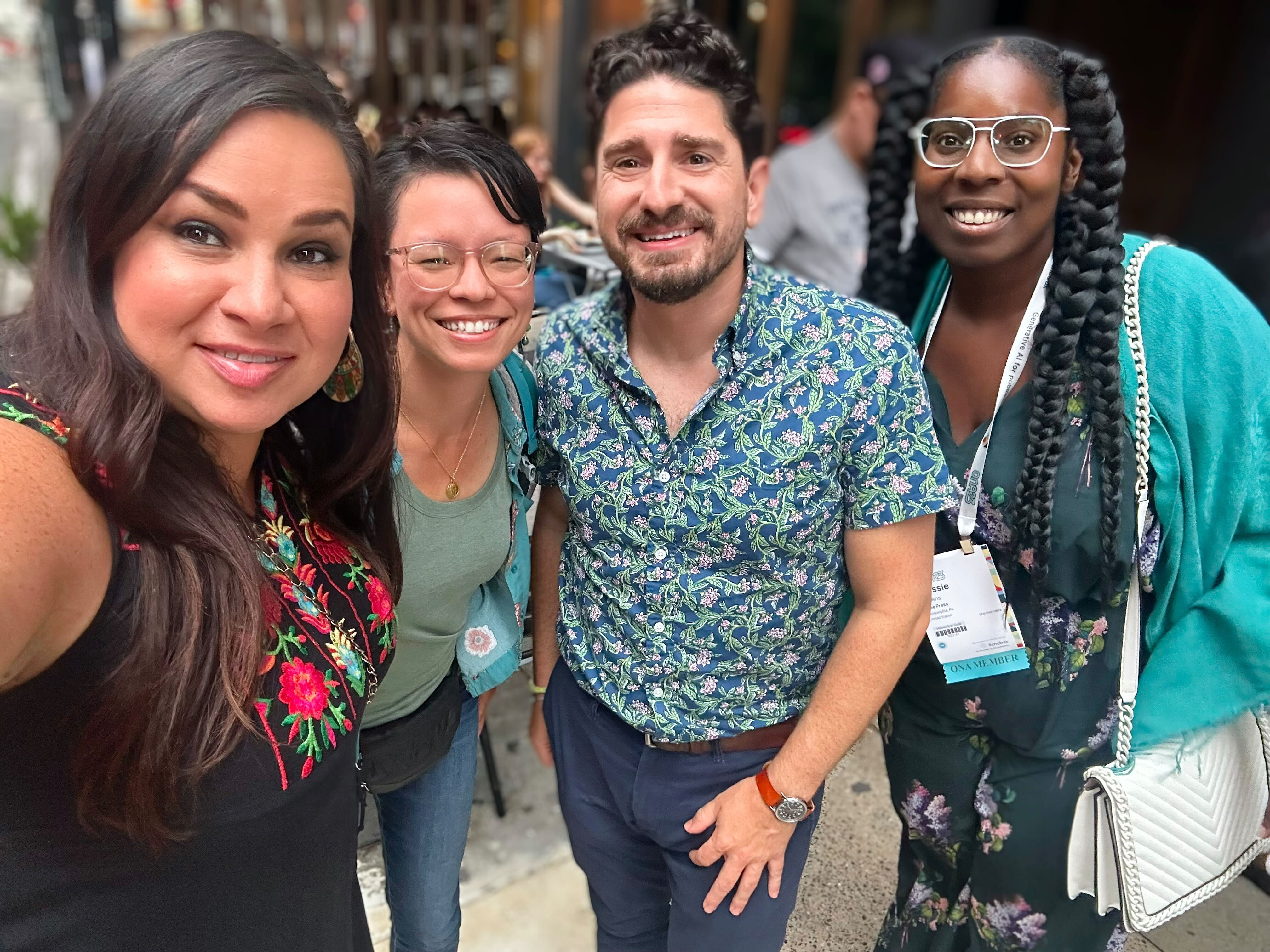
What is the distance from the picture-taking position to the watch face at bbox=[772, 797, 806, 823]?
5.17 feet

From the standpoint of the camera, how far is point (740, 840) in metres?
1.60

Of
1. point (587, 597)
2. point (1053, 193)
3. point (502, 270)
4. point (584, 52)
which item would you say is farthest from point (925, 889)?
point (584, 52)

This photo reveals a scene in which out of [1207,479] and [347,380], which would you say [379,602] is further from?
[1207,479]

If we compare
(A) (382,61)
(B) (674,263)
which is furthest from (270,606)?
(A) (382,61)

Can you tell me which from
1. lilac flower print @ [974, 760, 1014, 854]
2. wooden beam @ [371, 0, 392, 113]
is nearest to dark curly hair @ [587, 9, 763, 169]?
lilac flower print @ [974, 760, 1014, 854]

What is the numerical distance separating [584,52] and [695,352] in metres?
5.15

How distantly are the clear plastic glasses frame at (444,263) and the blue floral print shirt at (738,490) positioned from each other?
253mm

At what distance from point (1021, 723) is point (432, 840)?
47.7 inches

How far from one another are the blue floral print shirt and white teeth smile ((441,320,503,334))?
0.23 meters

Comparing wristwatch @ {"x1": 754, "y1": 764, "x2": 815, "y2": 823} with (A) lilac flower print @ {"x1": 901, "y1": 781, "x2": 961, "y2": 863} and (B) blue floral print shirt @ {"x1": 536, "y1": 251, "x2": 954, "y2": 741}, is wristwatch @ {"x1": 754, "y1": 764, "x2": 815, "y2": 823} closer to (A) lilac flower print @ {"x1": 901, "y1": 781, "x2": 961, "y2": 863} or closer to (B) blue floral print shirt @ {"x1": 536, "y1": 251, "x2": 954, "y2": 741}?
(B) blue floral print shirt @ {"x1": 536, "y1": 251, "x2": 954, "y2": 741}

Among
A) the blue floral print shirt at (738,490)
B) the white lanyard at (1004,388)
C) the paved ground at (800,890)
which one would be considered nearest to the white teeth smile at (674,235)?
the blue floral print shirt at (738,490)

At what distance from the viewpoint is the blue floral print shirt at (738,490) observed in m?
1.50

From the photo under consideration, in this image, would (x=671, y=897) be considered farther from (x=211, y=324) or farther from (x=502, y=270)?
(x=211, y=324)

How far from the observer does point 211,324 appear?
96 cm
